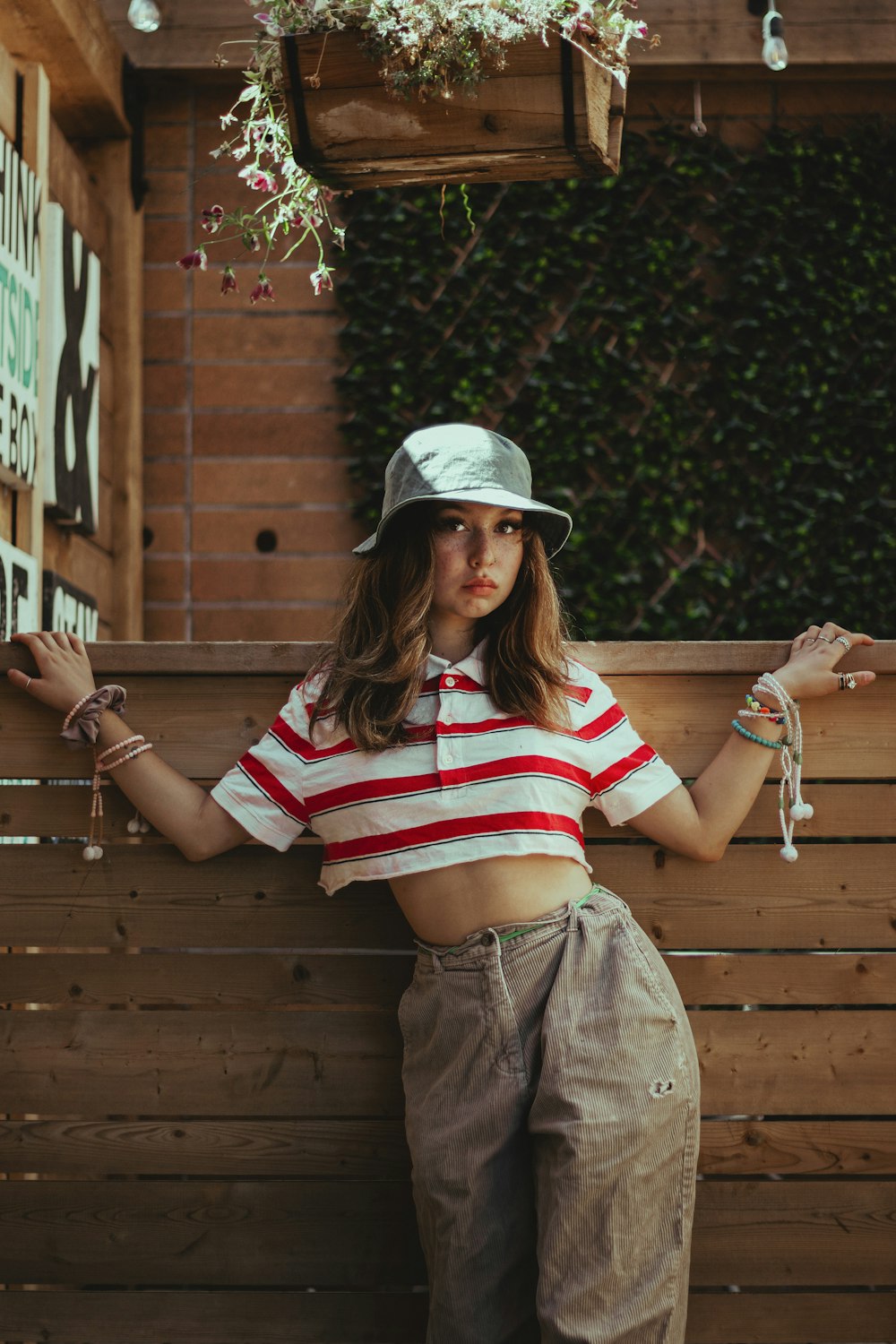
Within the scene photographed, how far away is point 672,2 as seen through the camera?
3.50 metres

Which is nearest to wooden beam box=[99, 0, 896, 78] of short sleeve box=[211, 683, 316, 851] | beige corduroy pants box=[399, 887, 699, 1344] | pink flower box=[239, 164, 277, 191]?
pink flower box=[239, 164, 277, 191]

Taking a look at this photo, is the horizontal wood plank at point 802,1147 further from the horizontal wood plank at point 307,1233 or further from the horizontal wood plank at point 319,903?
the horizontal wood plank at point 319,903

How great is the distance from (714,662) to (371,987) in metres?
0.76

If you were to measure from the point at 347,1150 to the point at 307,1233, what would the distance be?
0.15 metres

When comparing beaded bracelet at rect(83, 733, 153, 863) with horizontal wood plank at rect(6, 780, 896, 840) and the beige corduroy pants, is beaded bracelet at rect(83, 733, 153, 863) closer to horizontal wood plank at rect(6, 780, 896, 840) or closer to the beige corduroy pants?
horizontal wood plank at rect(6, 780, 896, 840)

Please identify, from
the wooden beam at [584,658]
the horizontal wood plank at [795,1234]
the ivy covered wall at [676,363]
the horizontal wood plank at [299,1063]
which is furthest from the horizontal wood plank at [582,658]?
the ivy covered wall at [676,363]

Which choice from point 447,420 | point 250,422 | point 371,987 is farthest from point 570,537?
point 371,987

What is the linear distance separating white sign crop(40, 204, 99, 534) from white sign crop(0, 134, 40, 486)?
0.24 ft

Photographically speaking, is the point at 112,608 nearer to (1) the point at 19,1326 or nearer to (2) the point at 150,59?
(2) the point at 150,59

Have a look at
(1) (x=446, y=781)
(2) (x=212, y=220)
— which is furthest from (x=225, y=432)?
(1) (x=446, y=781)

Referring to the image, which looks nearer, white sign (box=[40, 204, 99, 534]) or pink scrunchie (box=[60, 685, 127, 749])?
pink scrunchie (box=[60, 685, 127, 749])

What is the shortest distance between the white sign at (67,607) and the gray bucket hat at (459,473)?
1098 millimetres

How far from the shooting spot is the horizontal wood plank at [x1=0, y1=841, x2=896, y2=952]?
2035mm

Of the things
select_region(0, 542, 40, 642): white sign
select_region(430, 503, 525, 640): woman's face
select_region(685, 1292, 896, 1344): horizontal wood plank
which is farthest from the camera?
select_region(0, 542, 40, 642): white sign
